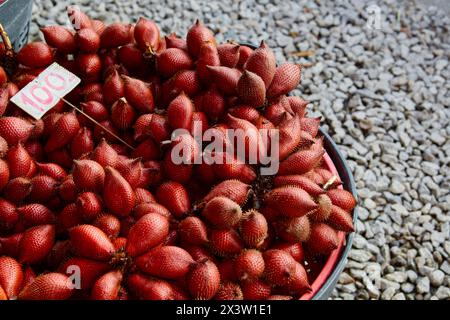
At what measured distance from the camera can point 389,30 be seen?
2.82 meters

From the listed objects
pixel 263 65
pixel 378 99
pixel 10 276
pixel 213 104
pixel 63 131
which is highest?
pixel 263 65

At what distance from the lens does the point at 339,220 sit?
1316 millimetres

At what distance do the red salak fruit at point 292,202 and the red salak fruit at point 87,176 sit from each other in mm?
391

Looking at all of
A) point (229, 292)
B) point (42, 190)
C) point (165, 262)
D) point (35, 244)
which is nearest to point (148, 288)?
point (165, 262)

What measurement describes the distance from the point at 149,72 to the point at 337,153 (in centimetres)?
59

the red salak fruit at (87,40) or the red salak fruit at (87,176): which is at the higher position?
the red salak fruit at (87,40)

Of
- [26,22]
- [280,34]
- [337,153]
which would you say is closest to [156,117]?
[337,153]

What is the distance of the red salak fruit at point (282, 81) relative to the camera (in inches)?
56.9

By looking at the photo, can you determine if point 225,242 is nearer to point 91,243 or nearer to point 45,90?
point 91,243

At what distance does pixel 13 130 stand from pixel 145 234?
48cm

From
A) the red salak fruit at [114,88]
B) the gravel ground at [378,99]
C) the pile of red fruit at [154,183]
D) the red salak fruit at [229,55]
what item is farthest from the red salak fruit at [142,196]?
the gravel ground at [378,99]

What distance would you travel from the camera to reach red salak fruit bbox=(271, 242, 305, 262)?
1.25 m

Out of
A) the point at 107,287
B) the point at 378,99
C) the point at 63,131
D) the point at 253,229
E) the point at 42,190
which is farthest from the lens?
the point at 378,99

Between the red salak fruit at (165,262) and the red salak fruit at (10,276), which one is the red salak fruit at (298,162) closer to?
the red salak fruit at (165,262)
